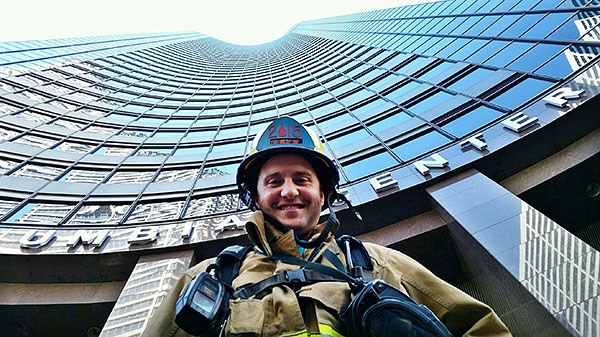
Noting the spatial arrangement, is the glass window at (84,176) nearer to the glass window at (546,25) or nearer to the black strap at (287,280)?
the black strap at (287,280)

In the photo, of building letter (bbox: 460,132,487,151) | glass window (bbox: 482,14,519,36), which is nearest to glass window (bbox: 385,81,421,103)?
glass window (bbox: 482,14,519,36)

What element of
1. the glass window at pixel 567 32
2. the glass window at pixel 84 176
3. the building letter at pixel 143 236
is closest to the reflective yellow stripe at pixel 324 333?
the building letter at pixel 143 236

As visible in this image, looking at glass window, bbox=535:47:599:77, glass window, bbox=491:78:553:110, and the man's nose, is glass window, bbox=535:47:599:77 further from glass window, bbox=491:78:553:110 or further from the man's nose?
the man's nose

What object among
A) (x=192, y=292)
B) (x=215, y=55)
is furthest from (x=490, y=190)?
(x=215, y=55)

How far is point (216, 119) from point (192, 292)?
20.2 m

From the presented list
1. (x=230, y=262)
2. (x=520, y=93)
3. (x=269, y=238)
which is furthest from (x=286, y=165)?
(x=520, y=93)

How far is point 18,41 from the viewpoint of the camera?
90.3 ft

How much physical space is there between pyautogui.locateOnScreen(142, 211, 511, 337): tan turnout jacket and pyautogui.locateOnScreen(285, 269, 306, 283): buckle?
6 centimetres

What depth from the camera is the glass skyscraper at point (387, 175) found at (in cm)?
601

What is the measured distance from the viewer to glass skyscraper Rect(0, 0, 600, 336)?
601cm

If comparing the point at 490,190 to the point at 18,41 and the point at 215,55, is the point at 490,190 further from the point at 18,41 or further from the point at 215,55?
the point at 215,55

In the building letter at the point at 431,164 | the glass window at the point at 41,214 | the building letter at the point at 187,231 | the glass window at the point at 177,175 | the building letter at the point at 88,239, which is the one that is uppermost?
the building letter at the point at 431,164

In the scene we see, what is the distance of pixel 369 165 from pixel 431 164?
2.94 metres

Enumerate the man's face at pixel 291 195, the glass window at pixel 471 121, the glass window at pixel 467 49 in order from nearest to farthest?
the man's face at pixel 291 195 → the glass window at pixel 471 121 → the glass window at pixel 467 49
